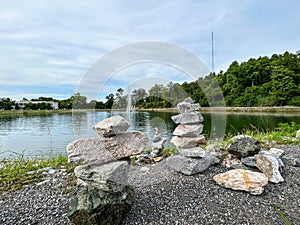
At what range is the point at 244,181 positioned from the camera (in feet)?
8.91

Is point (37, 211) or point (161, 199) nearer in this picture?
point (37, 211)

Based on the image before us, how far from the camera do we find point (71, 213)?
195 centimetres

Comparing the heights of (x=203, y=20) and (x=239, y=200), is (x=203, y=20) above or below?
above

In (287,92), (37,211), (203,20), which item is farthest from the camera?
(287,92)

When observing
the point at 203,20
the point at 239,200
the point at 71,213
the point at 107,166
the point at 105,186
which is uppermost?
the point at 203,20

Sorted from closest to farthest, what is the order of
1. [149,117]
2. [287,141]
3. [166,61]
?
[166,61] → [149,117] → [287,141]

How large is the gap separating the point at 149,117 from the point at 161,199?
4.54ft

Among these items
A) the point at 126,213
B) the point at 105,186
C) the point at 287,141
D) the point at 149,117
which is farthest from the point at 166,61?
the point at 287,141

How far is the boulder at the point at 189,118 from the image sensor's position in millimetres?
3487

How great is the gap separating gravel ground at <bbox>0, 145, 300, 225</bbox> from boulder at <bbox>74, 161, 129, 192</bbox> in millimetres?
417

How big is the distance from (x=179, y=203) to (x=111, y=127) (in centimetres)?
130

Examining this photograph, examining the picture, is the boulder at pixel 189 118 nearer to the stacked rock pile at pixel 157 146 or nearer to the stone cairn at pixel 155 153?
the stone cairn at pixel 155 153

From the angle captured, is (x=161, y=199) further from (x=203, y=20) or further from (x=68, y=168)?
(x=203, y=20)

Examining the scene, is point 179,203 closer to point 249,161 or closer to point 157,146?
point 249,161
